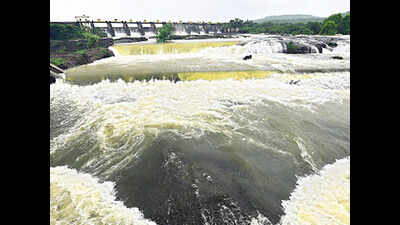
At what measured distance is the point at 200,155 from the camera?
13.1ft

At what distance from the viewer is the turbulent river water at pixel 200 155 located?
9.28ft

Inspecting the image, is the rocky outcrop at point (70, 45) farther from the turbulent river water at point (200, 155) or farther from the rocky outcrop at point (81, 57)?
the turbulent river water at point (200, 155)

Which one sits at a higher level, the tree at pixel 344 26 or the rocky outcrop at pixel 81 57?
the tree at pixel 344 26

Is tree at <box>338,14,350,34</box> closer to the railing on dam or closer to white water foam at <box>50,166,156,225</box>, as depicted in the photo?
the railing on dam

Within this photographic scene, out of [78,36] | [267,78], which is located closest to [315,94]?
[267,78]

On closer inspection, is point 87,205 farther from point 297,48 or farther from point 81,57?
point 297,48

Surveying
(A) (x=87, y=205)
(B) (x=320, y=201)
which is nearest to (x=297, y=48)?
(B) (x=320, y=201)

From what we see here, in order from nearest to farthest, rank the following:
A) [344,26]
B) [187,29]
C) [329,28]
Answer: [344,26] < [329,28] < [187,29]

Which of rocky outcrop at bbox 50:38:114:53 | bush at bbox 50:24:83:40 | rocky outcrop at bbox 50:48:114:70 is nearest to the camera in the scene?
rocky outcrop at bbox 50:48:114:70

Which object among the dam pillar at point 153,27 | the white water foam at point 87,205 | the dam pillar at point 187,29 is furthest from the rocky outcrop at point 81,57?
the dam pillar at point 187,29

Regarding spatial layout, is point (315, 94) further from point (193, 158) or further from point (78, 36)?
point (78, 36)

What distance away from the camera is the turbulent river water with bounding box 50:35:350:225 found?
2.83 m

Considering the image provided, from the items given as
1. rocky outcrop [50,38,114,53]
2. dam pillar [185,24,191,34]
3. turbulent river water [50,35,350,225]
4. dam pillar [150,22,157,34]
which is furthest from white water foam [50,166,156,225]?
dam pillar [185,24,191,34]
